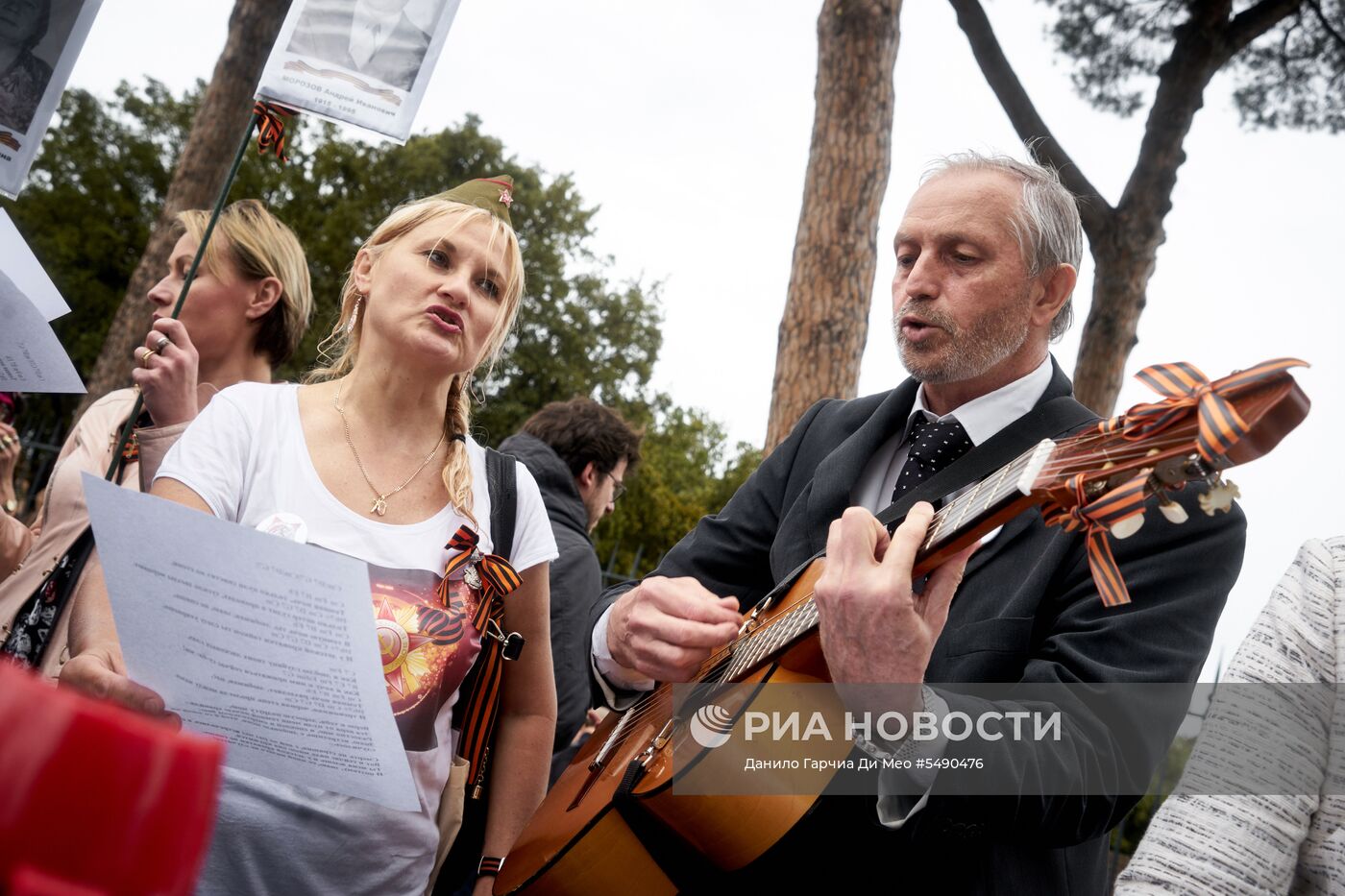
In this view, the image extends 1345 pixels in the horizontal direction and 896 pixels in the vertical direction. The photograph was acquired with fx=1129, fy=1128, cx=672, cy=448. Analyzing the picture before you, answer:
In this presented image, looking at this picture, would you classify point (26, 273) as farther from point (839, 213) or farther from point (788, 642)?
point (839, 213)

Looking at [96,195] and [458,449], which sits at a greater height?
[96,195]

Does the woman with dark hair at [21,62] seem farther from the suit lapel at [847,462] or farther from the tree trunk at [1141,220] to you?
the tree trunk at [1141,220]

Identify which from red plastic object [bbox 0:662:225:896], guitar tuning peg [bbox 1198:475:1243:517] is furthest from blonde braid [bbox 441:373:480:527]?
red plastic object [bbox 0:662:225:896]

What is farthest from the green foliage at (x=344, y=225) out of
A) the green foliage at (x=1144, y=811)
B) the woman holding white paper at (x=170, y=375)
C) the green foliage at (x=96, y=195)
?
the woman holding white paper at (x=170, y=375)

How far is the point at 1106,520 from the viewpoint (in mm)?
1302

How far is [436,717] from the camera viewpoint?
83.9 inches

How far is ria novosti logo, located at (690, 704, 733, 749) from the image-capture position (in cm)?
176

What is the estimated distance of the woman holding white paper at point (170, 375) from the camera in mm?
2609

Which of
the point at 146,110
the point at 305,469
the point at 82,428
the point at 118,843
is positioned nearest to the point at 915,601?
the point at 305,469

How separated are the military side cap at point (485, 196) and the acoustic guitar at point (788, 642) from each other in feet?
3.56

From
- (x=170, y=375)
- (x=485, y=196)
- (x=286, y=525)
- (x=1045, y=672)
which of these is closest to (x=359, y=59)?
(x=485, y=196)

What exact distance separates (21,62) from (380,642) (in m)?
1.43

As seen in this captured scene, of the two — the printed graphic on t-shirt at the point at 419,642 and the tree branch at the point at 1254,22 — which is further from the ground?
the tree branch at the point at 1254,22

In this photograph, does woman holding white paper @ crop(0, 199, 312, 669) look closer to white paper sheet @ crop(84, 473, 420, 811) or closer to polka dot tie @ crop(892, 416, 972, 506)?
white paper sheet @ crop(84, 473, 420, 811)
